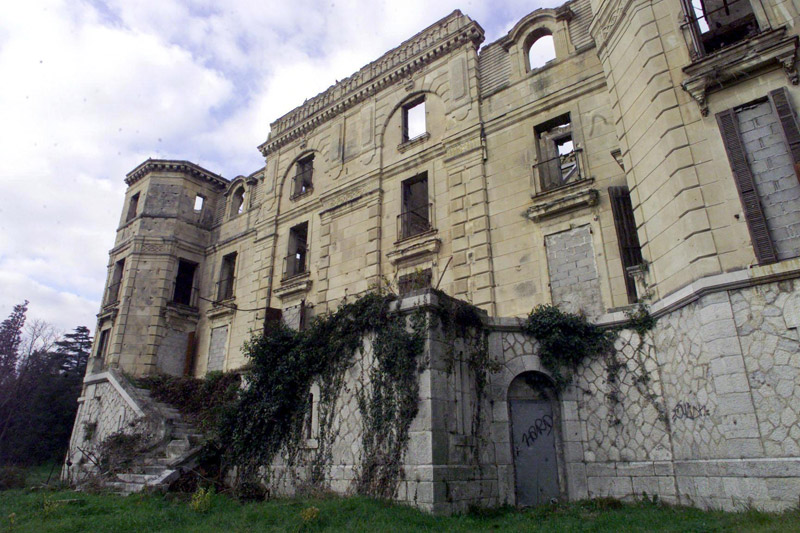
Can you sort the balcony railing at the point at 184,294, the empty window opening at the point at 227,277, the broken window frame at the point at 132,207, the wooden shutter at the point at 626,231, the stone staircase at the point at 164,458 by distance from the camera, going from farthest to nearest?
the broken window frame at the point at 132,207 → the balcony railing at the point at 184,294 → the empty window opening at the point at 227,277 → the stone staircase at the point at 164,458 → the wooden shutter at the point at 626,231

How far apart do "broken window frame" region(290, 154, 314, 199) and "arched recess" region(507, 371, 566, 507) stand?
13010 millimetres

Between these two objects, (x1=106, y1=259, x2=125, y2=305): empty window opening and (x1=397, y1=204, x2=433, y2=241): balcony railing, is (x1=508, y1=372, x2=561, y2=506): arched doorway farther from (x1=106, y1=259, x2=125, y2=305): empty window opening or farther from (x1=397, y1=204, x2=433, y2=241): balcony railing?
(x1=106, y1=259, x2=125, y2=305): empty window opening

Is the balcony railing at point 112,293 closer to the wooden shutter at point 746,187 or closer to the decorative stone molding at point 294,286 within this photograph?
the decorative stone molding at point 294,286

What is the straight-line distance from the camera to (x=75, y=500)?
35.3 feet

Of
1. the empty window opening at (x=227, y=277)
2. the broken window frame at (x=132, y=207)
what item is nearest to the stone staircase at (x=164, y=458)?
the empty window opening at (x=227, y=277)

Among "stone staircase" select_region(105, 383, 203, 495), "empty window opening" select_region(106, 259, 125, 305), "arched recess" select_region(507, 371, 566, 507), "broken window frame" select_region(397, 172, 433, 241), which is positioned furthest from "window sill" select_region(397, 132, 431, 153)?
"empty window opening" select_region(106, 259, 125, 305)

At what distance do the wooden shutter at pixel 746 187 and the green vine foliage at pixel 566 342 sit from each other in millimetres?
3229

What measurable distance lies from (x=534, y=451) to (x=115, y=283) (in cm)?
2182

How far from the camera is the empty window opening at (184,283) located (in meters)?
24.1

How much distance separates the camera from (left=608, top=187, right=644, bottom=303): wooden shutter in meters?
11.5

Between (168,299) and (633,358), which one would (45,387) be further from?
(633,358)

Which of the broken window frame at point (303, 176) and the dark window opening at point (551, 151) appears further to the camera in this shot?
the broken window frame at point (303, 176)

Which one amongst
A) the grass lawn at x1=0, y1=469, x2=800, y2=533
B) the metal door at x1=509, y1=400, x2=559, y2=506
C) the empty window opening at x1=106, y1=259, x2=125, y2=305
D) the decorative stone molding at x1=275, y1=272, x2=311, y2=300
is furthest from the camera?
the empty window opening at x1=106, y1=259, x2=125, y2=305

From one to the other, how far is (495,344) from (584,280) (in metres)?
3.00
